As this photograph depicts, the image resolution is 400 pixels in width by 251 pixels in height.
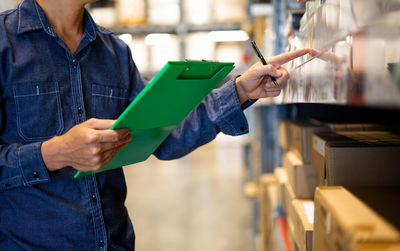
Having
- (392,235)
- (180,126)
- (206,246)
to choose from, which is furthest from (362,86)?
(206,246)

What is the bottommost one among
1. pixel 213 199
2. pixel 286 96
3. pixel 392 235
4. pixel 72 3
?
pixel 213 199

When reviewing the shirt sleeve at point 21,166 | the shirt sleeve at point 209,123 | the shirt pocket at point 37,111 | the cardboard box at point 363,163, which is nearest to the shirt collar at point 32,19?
the shirt pocket at point 37,111

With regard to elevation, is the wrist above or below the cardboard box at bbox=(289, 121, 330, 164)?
above

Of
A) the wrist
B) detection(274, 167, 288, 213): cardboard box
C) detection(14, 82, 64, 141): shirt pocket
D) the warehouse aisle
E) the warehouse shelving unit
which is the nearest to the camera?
the warehouse shelving unit

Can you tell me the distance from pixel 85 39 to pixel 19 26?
184mm

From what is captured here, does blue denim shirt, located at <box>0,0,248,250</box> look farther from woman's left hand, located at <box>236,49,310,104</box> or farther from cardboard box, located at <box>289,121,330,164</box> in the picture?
cardboard box, located at <box>289,121,330,164</box>

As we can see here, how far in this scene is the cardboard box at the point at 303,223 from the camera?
0.91 m

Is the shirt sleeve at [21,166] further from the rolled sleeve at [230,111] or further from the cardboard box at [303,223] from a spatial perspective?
the cardboard box at [303,223]

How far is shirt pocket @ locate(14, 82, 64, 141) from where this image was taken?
3.30ft

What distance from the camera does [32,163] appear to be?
940 millimetres

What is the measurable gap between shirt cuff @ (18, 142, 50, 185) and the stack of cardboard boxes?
671 mm

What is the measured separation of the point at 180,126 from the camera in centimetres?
Answer: 126

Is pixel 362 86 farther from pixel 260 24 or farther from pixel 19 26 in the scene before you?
pixel 260 24

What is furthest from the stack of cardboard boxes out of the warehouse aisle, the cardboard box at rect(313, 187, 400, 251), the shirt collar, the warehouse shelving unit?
the warehouse aisle
